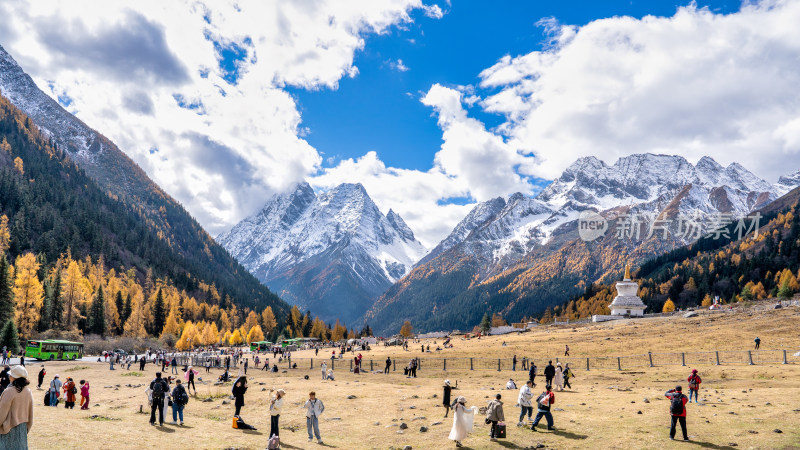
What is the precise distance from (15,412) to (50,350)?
2968 inches

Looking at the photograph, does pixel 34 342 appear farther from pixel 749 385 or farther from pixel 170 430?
pixel 749 385

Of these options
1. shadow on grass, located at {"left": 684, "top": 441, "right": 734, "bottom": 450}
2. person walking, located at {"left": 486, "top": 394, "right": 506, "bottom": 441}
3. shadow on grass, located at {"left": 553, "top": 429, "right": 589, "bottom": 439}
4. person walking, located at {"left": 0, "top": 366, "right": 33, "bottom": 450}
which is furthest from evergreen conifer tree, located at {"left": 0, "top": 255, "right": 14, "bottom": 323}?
shadow on grass, located at {"left": 684, "top": 441, "right": 734, "bottom": 450}

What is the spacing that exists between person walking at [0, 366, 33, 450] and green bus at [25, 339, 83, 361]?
7476 cm

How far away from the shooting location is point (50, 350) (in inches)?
2783

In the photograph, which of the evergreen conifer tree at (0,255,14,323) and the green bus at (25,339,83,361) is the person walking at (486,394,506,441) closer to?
the green bus at (25,339,83,361)

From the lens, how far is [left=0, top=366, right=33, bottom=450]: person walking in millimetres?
10117

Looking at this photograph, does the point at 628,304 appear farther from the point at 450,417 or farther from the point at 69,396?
the point at 69,396

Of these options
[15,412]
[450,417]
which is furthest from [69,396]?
[450,417]

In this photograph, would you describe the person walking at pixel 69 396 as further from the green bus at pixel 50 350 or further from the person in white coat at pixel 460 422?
the green bus at pixel 50 350

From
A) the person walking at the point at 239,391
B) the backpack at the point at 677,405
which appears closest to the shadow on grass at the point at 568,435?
the backpack at the point at 677,405

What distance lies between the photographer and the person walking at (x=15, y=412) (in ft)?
33.2

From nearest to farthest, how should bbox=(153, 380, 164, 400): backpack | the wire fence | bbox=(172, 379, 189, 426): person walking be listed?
1. bbox=(153, 380, 164, 400): backpack
2. bbox=(172, 379, 189, 426): person walking
3. the wire fence

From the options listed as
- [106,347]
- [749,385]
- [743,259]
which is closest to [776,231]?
[743,259]

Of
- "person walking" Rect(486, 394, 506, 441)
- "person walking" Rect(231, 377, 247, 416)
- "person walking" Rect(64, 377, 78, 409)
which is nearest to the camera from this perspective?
"person walking" Rect(486, 394, 506, 441)
